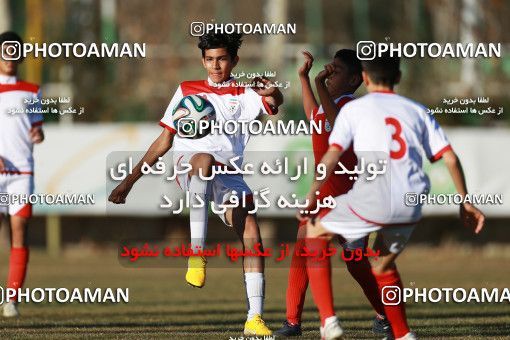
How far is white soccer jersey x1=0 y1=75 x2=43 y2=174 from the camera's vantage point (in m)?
11.2

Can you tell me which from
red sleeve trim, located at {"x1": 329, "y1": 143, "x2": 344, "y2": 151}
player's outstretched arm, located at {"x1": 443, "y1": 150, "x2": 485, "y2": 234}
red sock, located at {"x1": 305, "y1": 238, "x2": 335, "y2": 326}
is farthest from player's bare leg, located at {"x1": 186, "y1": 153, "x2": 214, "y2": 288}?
Result: player's outstretched arm, located at {"x1": 443, "y1": 150, "x2": 485, "y2": 234}

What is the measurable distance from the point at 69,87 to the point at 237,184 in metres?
15.8

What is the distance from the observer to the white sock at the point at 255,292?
29.3 feet

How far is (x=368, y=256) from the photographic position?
914 cm

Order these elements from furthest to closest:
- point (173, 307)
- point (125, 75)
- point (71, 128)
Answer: point (125, 75) < point (71, 128) < point (173, 307)

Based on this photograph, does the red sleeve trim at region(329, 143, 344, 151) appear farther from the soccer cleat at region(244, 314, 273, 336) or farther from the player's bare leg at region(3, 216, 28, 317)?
the player's bare leg at region(3, 216, 28, 317)

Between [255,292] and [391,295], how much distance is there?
4.27 feet

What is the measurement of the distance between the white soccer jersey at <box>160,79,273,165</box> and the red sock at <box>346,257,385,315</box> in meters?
1.23

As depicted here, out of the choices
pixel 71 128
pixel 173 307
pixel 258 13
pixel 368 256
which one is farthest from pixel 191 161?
pixel 258 13

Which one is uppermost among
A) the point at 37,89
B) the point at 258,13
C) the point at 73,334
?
the point at 258,13

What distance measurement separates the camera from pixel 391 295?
8.00 meters

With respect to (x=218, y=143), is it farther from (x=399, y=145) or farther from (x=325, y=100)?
(x=399, y=145)

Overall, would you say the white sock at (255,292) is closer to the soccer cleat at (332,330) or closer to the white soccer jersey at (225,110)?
the white soccer jersey at (225,110)

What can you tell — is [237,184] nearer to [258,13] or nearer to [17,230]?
[17,230]
